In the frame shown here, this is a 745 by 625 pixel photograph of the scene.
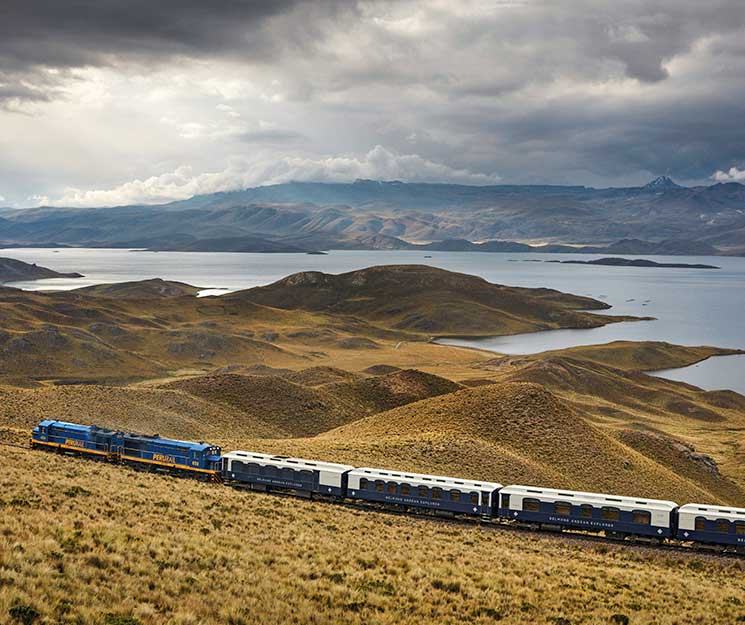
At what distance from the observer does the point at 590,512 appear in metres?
41.7

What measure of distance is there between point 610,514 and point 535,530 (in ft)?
14.4

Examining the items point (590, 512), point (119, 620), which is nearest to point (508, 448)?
point (590, 512)

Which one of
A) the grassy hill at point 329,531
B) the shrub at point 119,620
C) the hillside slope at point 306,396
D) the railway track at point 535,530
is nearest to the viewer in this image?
the shrub at point 119,620

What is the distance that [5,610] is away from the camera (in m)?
18.0

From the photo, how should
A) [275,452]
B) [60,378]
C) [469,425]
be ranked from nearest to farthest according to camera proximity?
[275,452]
[469,425]
[60,378]

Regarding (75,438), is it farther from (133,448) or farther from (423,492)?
(423,492)

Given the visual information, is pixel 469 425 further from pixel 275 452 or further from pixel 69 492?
pixel 69 492

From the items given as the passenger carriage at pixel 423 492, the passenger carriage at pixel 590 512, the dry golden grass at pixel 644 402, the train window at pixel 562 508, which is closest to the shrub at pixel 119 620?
the passenger carriage at pixel 423 492

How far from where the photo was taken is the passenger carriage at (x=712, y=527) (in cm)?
3931

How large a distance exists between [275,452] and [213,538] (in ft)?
94.3

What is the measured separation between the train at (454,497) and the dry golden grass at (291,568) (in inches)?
53.6

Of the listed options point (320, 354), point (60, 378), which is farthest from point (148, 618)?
point (320, 354)

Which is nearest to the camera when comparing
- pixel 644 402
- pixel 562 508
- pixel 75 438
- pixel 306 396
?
pixel 562 508

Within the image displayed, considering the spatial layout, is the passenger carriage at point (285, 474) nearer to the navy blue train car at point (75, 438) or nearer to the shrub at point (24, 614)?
the navy blue train car at point (75, 438)
